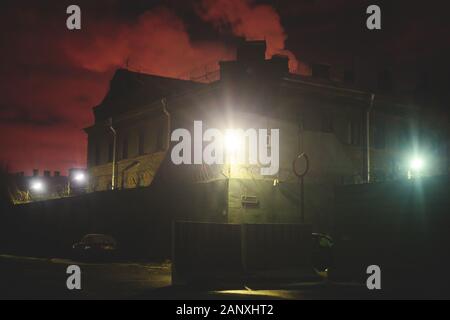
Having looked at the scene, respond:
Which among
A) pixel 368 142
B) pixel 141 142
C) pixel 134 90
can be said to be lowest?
pixel 368 142

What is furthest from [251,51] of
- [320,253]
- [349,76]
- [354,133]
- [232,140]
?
[349,76]

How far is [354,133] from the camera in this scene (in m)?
33.4

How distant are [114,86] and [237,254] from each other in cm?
2652

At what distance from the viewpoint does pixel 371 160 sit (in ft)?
111

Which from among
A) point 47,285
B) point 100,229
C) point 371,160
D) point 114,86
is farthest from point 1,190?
point 47,285

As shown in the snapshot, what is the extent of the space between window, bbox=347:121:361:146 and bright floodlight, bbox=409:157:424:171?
4985mm

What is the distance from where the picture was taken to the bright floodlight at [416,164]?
36.2 m

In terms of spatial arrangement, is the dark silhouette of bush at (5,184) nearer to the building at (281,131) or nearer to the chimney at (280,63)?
the building at (281,131)

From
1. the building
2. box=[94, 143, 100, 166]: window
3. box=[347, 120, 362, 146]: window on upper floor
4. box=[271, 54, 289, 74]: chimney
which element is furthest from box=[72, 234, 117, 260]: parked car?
box=[94, 143, 100, 166]: window

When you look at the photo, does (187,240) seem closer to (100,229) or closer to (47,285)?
(47,285)

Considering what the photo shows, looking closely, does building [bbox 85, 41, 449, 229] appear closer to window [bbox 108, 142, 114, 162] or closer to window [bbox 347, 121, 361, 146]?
window [bbox 347, 121, 361, 146]

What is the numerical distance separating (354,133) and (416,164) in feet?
18.7

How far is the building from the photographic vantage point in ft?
90.0

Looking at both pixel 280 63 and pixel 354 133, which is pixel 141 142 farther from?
pixel 354 133
